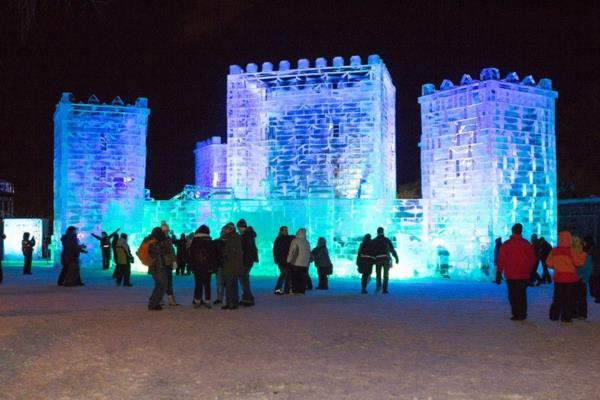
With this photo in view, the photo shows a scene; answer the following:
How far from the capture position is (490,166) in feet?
60.2

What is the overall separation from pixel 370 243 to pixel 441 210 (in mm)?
4630

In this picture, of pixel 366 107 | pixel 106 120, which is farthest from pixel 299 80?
Result: pixel 106 120

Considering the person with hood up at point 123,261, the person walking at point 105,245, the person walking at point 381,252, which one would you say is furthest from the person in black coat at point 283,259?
the person walking at point 105,245

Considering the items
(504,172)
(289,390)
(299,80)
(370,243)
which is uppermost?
(299,80)

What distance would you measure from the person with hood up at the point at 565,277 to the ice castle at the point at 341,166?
25.8ft

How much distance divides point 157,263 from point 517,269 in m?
5.90

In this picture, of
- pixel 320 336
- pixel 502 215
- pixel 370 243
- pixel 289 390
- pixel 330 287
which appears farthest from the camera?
pixel 502 215

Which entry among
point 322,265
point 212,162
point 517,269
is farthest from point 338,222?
point 212,162

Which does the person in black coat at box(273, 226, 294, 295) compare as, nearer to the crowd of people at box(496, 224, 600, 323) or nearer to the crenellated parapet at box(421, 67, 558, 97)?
the crowd of people at box(496, 224, 600, 323)

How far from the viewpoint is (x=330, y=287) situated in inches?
653

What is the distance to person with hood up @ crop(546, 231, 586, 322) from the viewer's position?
10133mm

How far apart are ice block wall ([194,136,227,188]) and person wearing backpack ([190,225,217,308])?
21.6m

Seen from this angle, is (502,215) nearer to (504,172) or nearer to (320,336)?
(504,172)

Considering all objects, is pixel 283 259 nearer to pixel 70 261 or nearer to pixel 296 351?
pixel 70 261
